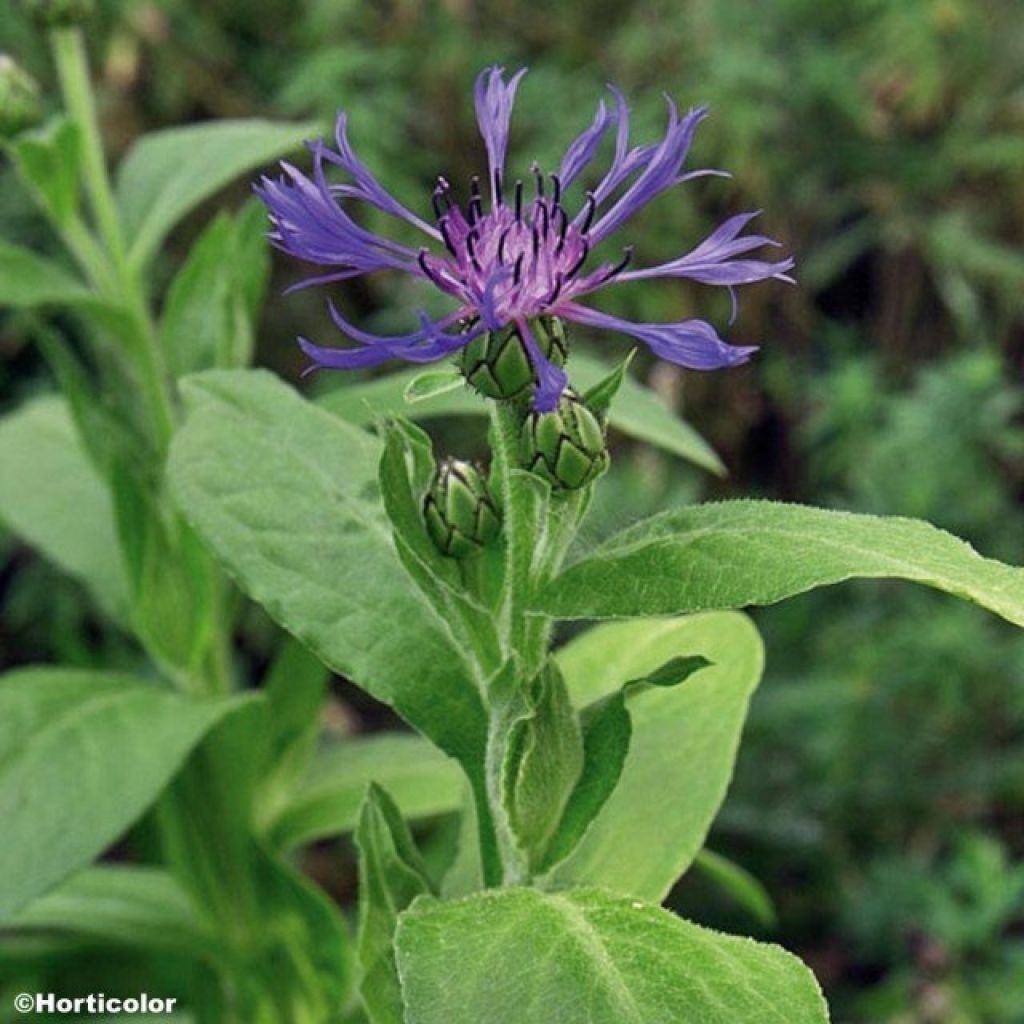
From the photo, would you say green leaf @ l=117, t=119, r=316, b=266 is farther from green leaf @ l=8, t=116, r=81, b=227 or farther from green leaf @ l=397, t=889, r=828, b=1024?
green leaf @ l=397, t=889, r=828, b=1024

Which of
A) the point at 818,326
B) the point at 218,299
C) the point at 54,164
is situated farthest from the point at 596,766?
the point at 818,326

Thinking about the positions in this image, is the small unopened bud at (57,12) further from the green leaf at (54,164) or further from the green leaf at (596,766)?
the green leaf at (596,766)

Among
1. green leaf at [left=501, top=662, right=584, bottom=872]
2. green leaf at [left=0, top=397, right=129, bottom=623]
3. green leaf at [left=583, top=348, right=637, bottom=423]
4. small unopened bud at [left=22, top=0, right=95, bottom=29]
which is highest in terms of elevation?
small unopened bud at [left=22, top=0, right=95, bottom=29]

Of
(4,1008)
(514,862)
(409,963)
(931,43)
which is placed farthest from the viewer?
(931,43)

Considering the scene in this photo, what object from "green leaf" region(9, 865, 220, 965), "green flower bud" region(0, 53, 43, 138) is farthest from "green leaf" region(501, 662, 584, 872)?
"green flower bud" region(0, 53, 43, 138)

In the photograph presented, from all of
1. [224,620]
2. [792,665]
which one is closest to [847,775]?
[792,665]

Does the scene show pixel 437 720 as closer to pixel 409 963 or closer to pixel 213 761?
pixel 409 963
